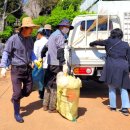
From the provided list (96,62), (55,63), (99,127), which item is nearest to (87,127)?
(99,127)

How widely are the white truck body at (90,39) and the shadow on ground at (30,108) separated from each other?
1.06 meters

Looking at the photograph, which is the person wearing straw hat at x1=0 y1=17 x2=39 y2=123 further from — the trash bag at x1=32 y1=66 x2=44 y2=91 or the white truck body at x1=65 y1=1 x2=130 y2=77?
the white truck body at x1=65 y1=1 x2=130 y2=77

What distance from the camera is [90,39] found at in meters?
9.72

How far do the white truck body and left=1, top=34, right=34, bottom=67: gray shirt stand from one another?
1612 millimetres

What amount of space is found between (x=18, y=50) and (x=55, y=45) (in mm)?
832

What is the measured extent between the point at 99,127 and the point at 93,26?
3843mm

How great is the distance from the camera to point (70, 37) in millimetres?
9898

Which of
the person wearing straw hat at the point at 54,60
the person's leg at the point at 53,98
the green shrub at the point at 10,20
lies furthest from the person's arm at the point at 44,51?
the green shrub at the point at 10,20

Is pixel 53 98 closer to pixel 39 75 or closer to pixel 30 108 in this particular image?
pixel 30 108

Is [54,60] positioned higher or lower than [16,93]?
higher

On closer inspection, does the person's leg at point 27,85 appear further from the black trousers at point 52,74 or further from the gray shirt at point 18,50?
the black trousers at point 52,74

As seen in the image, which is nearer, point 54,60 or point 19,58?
point 19,58

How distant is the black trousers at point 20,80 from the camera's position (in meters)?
6.61

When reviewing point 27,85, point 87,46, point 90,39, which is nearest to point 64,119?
point 27,85
